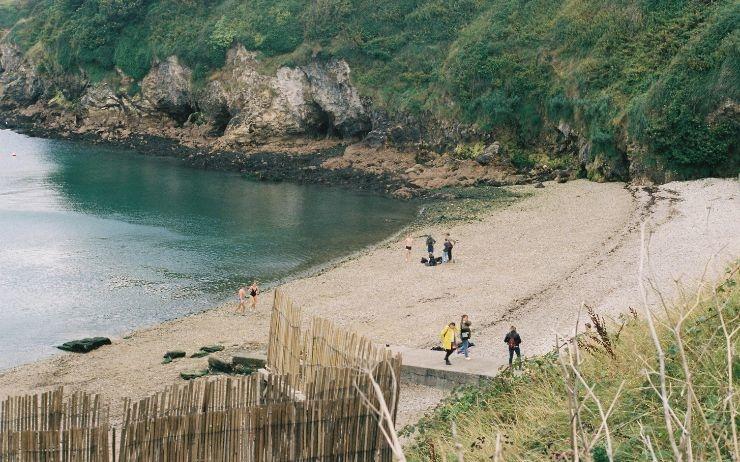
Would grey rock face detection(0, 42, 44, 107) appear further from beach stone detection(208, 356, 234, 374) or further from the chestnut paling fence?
the chestnut paling fence

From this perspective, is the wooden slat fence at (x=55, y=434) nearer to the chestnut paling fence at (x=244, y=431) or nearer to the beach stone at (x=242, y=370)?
the chestnut paling fence at (x=244, y=431)

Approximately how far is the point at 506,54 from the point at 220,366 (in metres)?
37.1

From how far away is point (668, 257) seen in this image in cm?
2598

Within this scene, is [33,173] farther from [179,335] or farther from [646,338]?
[646,338]

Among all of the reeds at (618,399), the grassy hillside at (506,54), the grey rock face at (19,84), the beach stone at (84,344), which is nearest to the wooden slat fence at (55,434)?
the reeds at (618,399)

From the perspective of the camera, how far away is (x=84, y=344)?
2383 cm

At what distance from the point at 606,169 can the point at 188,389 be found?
37.8 meters

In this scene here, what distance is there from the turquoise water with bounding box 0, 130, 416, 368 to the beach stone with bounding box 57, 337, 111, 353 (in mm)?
536

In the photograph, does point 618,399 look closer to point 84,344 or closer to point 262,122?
point 84,344

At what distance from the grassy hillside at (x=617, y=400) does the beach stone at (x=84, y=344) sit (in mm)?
14277

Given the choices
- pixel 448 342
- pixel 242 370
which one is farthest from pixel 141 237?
pixel 448 342

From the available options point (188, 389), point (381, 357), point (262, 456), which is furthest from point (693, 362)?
point (188, 389)

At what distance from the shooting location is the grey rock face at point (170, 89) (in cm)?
6650

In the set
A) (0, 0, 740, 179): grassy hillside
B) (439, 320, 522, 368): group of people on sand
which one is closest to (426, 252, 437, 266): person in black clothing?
(439, 320, 522, 368): group of people on sand
